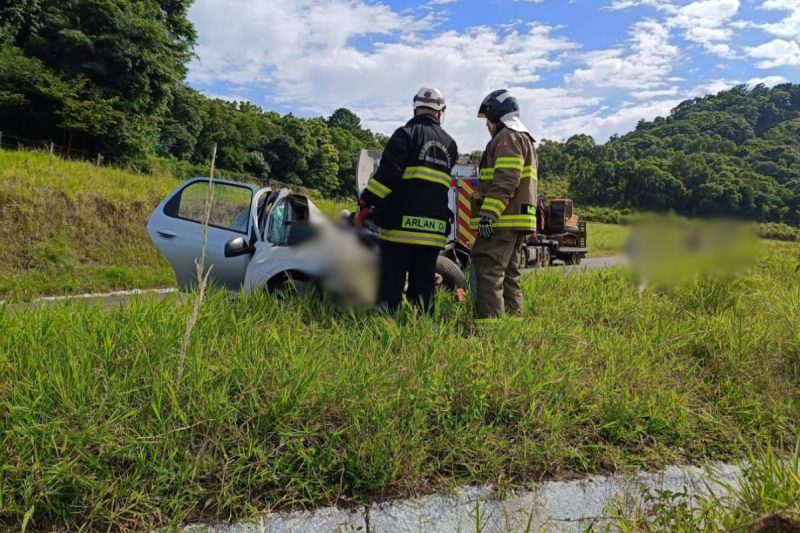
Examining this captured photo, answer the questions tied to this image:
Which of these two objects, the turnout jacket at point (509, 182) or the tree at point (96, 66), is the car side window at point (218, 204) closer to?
the turnout jacket at point (509, 182)

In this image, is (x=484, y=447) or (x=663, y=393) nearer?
(x=484, y=447)

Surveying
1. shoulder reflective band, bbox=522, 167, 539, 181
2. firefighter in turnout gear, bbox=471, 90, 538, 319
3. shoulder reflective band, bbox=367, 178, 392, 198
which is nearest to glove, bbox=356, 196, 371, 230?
shoulder reflective band, bbox=367, 178, 392, 198

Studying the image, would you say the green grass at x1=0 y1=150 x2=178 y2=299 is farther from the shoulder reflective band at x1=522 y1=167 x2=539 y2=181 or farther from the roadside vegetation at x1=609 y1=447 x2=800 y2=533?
the roadside vegetation at x1=609 y1=447 x2=800 y2=533

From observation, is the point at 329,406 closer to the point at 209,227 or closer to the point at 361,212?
the point at 361,212

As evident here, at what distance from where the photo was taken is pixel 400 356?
2.89 metres

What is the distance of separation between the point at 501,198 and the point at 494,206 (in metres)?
0.09

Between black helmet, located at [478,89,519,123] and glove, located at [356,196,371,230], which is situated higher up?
black helmet, located at [478,89,519,123]

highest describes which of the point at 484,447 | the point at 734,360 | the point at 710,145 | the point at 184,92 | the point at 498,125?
the point at 184,92

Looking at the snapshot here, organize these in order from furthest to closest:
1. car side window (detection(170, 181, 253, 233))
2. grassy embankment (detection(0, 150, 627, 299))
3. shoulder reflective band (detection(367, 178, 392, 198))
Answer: grassy embankment (detection(0, 150, 627, 299)) < car side window (detection(170, 181, 253, 233)) < shoulder reflective band (detection(367, 178, 392, 198))

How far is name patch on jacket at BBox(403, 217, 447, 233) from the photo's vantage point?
3.88 metres

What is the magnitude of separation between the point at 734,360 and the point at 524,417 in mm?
1705

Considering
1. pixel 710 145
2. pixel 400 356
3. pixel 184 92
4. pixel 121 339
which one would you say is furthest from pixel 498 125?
pixel 184 92

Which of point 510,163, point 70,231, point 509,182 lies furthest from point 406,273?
point 70,231

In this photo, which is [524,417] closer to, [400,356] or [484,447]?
[484,447]
